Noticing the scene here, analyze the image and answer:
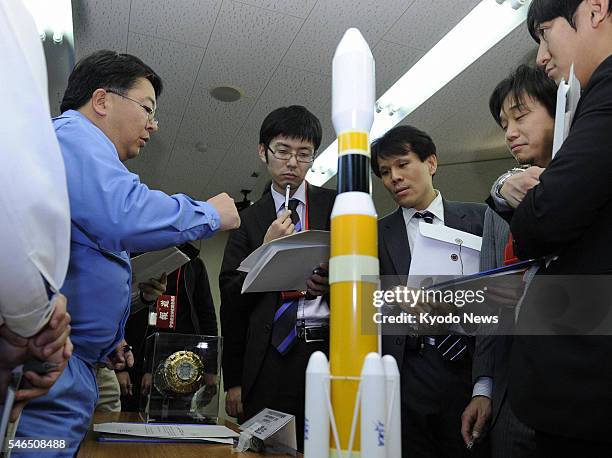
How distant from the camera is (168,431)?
1.34 meters

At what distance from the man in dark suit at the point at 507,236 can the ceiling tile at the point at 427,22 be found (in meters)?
1.57

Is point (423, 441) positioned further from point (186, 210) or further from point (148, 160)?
point (148, 160)

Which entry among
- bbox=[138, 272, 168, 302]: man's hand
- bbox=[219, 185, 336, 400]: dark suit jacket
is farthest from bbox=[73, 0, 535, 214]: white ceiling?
bbox=[138, 272, 168, 302]: man's hand

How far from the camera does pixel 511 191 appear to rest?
95cm

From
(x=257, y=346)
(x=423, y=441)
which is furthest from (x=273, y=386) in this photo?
(x=423, y=441)

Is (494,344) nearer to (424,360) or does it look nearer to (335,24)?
(424,360)

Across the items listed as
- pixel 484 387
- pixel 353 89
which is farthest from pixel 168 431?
pixel 353 89

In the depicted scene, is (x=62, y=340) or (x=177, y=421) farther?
(x=177, y=421)

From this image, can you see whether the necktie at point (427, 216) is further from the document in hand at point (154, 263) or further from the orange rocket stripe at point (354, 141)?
the orange rocket stripe at point (354, 141)

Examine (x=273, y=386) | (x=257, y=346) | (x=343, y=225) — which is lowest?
(x=273, y=386)

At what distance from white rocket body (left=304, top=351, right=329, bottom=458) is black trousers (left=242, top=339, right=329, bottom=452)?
85 centimetres

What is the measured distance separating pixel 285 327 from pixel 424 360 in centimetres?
41

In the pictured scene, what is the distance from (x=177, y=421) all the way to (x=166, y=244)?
32.4 inches

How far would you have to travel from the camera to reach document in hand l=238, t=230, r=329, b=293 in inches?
42.7
